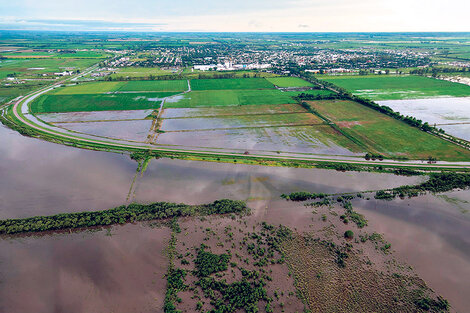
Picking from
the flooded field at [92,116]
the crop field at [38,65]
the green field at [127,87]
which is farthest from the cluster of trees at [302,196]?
the crop field at [38,65]

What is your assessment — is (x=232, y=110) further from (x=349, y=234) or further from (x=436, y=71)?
(x=436, y=71)

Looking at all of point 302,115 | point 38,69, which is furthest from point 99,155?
point 38,69

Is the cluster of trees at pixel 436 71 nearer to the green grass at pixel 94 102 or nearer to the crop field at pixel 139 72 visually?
the green grass at pixel 94 102

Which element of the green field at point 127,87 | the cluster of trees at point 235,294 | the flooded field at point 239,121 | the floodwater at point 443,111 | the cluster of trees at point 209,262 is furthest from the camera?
the green field at point 127,87

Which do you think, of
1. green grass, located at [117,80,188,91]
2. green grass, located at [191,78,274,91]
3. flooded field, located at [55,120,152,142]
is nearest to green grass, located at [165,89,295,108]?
green grass, located at [191,78,274,91]

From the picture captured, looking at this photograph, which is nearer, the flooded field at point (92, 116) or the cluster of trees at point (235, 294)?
the cluster of trees at point (235, 294)

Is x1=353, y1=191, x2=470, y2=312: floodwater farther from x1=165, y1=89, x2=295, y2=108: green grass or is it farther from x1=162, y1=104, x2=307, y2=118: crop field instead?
x1=165, y1=89, x2=295, y2=108: green grass

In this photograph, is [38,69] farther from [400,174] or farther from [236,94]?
[400,174]
